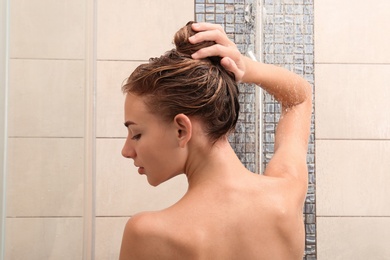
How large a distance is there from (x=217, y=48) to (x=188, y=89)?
0.11 m

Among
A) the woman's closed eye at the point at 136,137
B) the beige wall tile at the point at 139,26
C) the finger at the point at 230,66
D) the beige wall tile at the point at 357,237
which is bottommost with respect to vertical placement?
the beige wall tile at the point at 357,237

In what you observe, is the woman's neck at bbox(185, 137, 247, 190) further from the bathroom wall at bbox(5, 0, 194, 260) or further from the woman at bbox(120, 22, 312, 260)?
the bathroom wall at bbox(5, 0, 194, 260)

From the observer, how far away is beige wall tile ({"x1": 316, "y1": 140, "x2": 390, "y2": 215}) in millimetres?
1535

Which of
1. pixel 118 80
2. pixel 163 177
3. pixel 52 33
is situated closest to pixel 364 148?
pixel 118 80

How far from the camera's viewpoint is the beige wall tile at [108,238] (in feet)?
4.26

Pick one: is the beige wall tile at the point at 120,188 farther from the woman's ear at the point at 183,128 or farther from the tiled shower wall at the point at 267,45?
the woman's ear at the point at 183,128

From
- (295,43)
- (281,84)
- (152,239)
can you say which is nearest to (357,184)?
(295,43)

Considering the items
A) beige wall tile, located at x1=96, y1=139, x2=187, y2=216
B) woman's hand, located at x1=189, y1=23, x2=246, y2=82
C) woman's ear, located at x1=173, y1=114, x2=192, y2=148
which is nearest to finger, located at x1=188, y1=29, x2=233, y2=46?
woman's hand, located at x1=189, y1=23, x2=246, y2=82

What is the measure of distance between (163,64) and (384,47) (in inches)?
32.1

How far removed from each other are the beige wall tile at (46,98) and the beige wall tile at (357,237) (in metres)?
0.64

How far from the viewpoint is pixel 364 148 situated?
1.56 meters

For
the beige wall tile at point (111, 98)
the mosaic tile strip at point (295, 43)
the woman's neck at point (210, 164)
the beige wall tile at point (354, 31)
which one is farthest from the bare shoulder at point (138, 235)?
the beige wall tile at point (354, 31)

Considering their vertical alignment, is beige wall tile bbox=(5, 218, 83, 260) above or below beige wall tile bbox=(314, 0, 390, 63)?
below

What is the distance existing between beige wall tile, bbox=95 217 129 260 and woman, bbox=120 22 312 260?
0.35 meters
